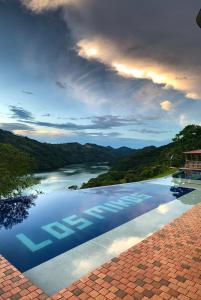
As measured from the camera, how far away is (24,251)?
19.2 ft

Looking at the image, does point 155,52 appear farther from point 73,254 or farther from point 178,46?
point 73,254

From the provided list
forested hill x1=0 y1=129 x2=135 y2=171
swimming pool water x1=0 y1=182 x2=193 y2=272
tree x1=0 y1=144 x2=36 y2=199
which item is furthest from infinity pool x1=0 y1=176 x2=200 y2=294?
forested hill x1=0 y1=129 x2=135 y2=171

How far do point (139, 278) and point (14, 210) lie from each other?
6.67 meters

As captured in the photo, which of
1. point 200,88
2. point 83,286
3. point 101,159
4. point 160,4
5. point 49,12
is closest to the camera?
point 83,286

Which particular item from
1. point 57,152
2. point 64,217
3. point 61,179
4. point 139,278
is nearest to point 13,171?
point 64,217

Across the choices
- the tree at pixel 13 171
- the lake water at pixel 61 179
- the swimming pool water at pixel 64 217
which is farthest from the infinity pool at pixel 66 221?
the lake water at pixel 61 179

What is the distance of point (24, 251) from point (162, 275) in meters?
3.31

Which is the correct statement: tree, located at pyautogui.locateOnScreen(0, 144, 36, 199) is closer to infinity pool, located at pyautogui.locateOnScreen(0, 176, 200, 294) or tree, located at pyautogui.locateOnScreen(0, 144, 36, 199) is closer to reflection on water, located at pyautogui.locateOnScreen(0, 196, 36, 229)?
reflection on water, located at pyautogui.locateOnScreen(0, 196, 36, 229)

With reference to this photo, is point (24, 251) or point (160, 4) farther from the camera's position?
point (160, 4)

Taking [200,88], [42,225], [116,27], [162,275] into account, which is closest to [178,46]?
[116,27]

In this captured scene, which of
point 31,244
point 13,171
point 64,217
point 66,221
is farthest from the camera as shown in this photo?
point 13,171

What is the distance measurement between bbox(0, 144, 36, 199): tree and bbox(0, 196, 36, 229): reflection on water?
2197 mm

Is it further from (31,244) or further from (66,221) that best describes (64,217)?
(31,244)

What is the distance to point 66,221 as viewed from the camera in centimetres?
798
